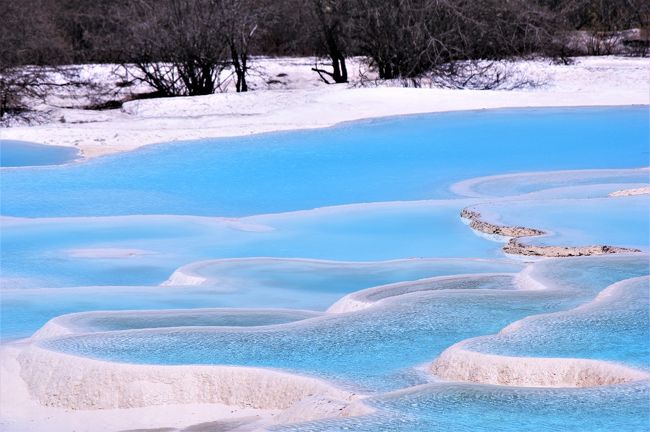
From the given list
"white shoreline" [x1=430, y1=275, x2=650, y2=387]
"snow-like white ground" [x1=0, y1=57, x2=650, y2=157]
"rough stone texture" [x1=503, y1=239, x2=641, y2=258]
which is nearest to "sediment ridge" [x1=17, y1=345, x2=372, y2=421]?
"white shoreline" [x1=430, y1=275, x2=650, y2=387]

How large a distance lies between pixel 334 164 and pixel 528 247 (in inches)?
180

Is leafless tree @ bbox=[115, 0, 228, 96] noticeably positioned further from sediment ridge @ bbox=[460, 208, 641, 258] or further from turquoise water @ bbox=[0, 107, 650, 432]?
sediment ridge @ bbox=[460, 208, 641, 258]

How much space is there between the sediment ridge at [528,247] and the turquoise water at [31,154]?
5452 millimetres

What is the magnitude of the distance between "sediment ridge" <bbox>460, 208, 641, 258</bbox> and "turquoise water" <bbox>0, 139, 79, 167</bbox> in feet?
17.9

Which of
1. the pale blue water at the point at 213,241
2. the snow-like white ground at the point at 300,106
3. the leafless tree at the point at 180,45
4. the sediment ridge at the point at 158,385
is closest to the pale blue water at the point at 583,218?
the pale blue water at the point at 213,241

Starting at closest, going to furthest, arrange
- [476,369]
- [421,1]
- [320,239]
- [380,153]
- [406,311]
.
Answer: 1. [476,369]
2. [406,311]
3. [320,239]
4. [380,153]
5. [421,1]

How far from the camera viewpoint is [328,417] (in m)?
3.28

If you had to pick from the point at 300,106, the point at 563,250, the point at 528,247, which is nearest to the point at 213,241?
the point at 528,247

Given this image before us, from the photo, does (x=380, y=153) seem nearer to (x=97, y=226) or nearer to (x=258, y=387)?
(x=97, y=226)

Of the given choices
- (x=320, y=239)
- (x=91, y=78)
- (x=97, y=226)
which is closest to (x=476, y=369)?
(x=320, y=239)

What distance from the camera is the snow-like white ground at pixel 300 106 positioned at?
1212 centimetres

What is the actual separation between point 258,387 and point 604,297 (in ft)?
5.66

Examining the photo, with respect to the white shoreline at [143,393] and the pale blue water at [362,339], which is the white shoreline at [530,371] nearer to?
the pale blue water at [362,339]

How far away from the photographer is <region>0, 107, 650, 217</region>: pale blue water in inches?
363
